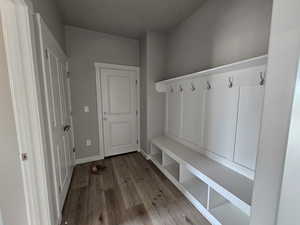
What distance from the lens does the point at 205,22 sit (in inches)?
78.0

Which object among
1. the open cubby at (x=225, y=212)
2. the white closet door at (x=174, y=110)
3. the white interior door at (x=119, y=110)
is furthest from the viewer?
the white interior door at (x=119, y=110)

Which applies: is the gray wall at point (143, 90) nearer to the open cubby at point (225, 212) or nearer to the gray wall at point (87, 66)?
the gray wall at point (87, 66)

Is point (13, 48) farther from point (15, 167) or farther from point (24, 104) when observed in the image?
point (15, 167)

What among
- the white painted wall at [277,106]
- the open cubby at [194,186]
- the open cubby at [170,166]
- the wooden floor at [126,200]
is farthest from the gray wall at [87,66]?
the white painted wall at [277,106]

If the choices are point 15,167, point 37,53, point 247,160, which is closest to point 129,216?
point 15,167

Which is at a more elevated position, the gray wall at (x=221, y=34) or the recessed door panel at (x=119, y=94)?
the gray wall at (x=221, y=34)

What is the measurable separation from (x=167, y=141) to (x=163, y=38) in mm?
2104

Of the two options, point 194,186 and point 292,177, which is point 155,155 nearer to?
point 194,186

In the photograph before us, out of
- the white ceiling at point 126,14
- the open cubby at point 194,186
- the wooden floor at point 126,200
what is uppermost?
the white ceiling at point 126,14

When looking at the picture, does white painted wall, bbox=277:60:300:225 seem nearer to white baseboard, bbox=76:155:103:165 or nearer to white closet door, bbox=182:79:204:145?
white closet door, bbox=182:79:204:145

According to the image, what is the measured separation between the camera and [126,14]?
221cm

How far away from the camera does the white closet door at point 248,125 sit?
4.44ft

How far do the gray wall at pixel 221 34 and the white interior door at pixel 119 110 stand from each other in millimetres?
1136

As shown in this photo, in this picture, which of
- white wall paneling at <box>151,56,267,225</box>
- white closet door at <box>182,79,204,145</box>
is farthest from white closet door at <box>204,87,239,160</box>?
white closet door at <box>182,79,204,145</box>
